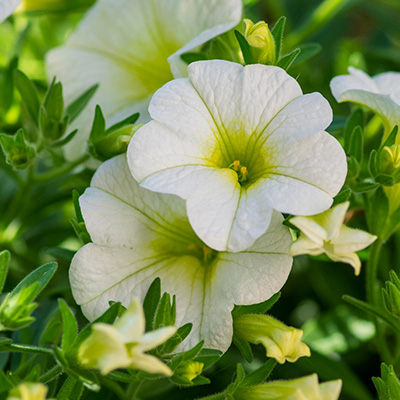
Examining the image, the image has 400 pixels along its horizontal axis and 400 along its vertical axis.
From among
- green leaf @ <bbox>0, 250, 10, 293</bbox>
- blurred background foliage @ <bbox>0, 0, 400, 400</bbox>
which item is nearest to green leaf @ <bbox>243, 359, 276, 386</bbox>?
blurred background foliage @ <bbox>0, 0, 400, 400</bbox>

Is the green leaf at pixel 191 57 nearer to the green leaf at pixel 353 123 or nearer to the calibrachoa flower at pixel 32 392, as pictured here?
the green leaf at pixel 353 123

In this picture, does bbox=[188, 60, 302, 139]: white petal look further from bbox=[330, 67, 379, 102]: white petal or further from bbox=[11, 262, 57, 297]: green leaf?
bbox=[11, 262, 57, 297]: green leaf

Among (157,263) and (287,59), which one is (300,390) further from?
(287,59)

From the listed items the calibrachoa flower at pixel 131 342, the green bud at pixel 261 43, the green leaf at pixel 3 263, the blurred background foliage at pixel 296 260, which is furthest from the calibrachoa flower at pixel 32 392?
the green bud at pixel 261 43

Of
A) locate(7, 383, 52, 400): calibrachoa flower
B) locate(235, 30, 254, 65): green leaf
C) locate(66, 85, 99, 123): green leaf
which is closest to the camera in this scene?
locate(7, 383, 52, 400): calibrachoa flower

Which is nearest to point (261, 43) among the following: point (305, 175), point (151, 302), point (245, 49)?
point (245, 49)

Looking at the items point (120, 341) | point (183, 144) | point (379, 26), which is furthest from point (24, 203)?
point (379, 26)
